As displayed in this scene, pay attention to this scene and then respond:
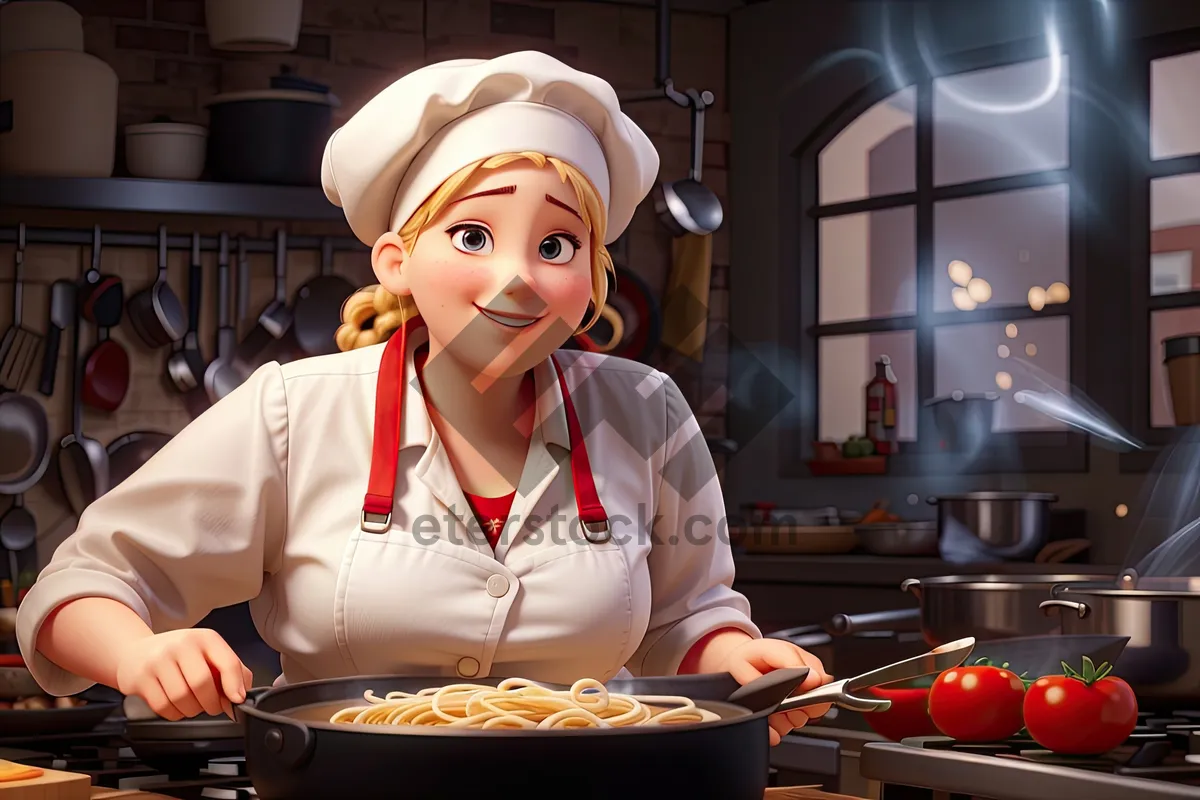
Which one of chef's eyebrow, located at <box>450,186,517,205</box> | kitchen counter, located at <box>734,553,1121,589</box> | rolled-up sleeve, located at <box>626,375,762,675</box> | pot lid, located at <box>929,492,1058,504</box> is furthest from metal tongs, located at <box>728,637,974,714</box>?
pot lid, located at <box>929,492,1058,504</box>

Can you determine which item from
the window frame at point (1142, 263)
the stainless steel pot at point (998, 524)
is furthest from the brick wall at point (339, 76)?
the window frame at point (1142, 263)

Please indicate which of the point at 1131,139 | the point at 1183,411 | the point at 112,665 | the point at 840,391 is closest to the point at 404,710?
the point at 112,665

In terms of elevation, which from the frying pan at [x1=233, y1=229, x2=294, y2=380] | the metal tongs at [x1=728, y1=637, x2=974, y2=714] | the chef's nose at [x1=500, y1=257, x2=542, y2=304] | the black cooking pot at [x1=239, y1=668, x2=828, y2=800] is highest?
the frying pan at [x1=233, y1=229, x2=294, y2=380]

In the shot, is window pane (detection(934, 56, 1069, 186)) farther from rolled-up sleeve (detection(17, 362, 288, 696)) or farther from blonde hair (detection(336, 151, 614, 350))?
rolled-up sleeve (detection(17, 362, 288, 696))

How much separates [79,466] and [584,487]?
7.65ft

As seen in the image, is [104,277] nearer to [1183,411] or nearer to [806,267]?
[806,267]

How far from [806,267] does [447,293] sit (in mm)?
2785

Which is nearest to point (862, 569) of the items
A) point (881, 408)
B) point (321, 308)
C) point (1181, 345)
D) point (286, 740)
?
point (881, 408)

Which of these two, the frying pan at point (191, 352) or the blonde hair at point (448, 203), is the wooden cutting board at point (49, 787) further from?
the frying pan at point (191, 352)

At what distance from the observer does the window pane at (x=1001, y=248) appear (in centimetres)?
334

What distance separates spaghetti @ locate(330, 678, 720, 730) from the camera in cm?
91

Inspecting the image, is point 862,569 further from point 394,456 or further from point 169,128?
point 394,456

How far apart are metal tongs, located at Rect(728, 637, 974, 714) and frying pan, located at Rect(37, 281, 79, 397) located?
8.78ft

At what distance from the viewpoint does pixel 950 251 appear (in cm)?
355
